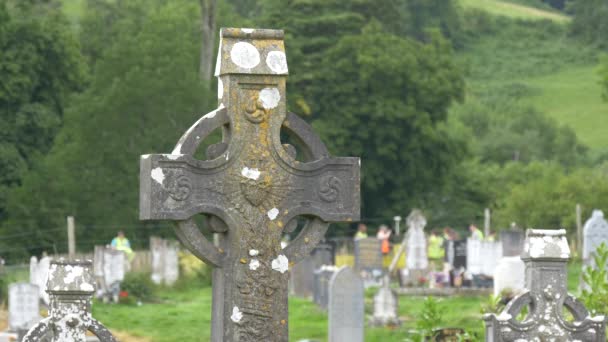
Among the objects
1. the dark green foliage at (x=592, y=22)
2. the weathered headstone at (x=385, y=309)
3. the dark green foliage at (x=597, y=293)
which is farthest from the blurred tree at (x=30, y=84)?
the dark green foliage at (x=592, y=22)

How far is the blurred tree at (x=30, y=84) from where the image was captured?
2178 inches

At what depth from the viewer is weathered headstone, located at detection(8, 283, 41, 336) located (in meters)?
27.0

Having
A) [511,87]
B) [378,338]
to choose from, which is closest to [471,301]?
[378,338]

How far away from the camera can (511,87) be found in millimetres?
125750

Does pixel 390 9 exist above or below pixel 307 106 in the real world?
above

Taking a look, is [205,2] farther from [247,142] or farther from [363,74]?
[247,142]

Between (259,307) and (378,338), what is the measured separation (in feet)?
48.7

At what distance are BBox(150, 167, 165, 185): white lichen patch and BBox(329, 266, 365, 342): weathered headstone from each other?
10.7m

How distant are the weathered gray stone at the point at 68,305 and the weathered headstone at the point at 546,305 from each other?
3579 mm

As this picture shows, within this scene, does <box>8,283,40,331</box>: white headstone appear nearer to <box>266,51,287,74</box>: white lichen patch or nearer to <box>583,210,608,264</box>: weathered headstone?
<box>583,210,608,264</box>: weathered headstone

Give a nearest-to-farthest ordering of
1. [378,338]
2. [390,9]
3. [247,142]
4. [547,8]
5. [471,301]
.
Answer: [247,142] → [378,338] → [471,301] → [390,9] → [547,8]

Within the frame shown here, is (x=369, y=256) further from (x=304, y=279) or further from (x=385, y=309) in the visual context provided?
(x=385, y=309)

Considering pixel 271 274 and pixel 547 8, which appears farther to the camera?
pixel 547 8

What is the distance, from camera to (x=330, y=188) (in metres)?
12.1
